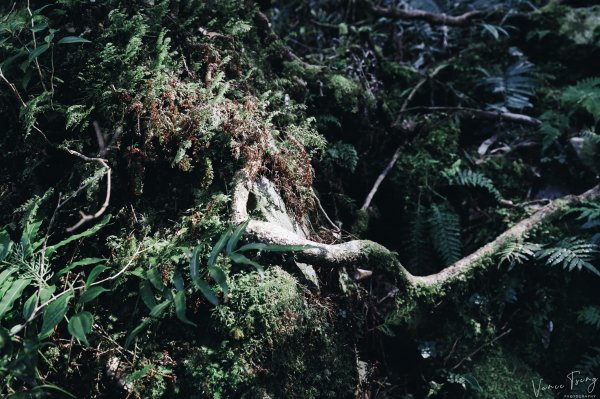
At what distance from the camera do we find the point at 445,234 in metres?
3.84

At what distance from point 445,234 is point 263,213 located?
5.98 feet

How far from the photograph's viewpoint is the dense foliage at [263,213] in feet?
7.99

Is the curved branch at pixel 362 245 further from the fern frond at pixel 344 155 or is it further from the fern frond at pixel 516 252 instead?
the fern frond at pixel 344 155

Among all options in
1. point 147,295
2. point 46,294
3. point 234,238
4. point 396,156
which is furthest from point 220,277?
point 396,156

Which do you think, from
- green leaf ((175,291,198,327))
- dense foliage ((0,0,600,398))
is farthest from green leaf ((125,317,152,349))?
green leaf ((175,291,198,327))

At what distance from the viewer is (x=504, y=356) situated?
341 cm

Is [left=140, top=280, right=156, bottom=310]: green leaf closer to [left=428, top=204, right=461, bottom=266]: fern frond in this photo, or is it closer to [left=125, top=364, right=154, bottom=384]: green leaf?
[left=125, top=364, right=154, bottom=384]: green leaf

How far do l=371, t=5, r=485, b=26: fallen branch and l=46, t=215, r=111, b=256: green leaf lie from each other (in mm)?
4631

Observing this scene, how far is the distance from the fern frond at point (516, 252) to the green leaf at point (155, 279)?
261 cm

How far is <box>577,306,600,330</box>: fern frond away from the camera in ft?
10.7

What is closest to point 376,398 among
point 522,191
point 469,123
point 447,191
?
point 447,191

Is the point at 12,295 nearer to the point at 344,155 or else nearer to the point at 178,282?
the point at 178,282

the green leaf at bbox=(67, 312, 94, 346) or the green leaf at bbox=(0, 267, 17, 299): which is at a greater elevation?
the green leaf at bbox=(67, 312, 94, 346)

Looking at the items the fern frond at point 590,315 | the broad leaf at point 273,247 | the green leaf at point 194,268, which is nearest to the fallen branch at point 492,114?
the fern frond at point 590,315
